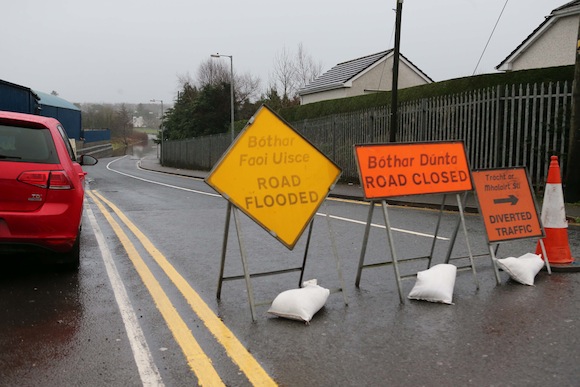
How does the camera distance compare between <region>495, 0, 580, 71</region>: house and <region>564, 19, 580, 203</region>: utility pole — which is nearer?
<region>564, 19, 580, 203</region>: utility pole

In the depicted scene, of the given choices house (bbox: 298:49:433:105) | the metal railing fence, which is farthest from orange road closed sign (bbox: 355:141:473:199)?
house (bbox: 298:49:433:105)

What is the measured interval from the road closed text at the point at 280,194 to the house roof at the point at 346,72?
31087 millimetres

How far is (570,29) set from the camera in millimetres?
24266

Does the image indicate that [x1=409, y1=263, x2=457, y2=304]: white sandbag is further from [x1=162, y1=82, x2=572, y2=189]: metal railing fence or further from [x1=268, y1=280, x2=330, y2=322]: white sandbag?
[x1=162, y1=82, x2=572, y2=189]: metal railing fence

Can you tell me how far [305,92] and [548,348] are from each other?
3650cm

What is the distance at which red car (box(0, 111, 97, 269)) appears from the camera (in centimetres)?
518

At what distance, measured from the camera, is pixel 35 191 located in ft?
17.3

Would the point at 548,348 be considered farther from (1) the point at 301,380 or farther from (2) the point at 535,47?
(2) the point at 535,47

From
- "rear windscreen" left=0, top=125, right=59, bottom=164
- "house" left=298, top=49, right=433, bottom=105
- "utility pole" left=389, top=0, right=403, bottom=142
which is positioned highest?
"house" left=298, top=49, right=433, bottom=105

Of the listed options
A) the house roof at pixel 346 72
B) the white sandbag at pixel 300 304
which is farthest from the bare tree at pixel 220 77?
the white sandbag at pixel 300 304

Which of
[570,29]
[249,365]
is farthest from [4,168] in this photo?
[570,29]

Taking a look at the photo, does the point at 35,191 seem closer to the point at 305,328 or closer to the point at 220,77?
the point at 305,328

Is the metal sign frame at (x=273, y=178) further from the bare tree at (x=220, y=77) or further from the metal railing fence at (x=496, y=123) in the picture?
the bare tree at (x=220, y=77)

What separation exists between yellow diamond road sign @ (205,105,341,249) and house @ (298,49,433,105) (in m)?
31.0
